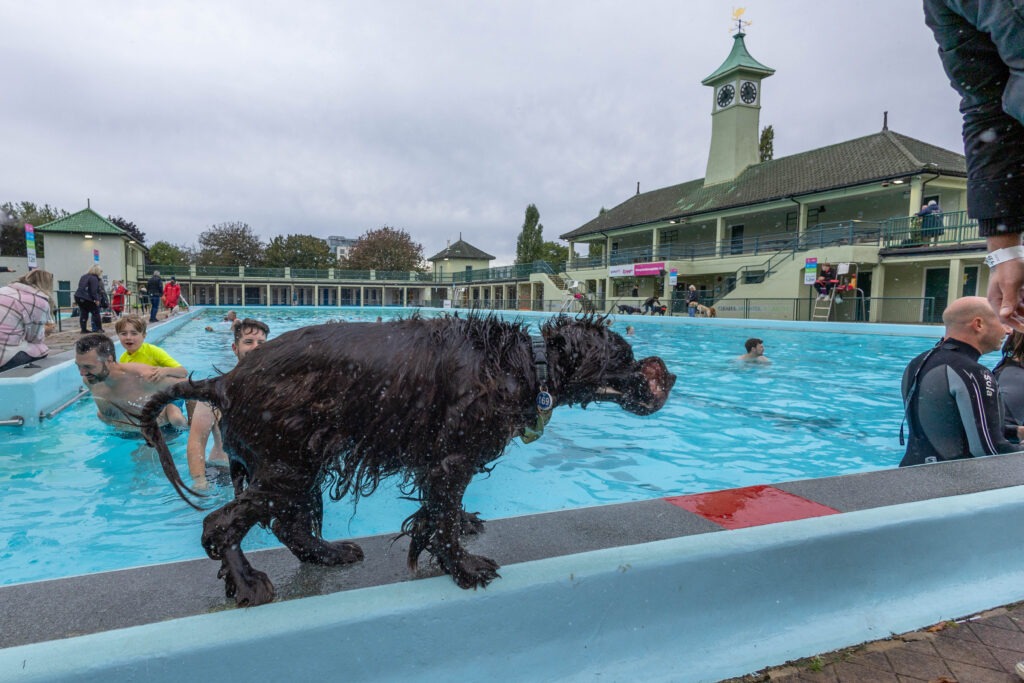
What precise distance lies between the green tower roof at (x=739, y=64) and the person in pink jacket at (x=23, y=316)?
42777mm

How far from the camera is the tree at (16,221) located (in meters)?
59.4

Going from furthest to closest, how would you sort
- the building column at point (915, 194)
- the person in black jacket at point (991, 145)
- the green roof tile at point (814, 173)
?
the green roof tile at point (814, 173) < the building column at point (915, 194) < the person in black jacket at point (991, 145)

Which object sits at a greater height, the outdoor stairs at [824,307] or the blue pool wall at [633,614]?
the outdoor stairs at [824,307]

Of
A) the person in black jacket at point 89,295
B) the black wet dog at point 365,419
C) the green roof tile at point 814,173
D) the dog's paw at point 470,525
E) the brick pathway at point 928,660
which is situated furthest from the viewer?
the green roof tile at point 814,173

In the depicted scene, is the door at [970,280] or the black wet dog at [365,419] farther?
the door at [970,280]

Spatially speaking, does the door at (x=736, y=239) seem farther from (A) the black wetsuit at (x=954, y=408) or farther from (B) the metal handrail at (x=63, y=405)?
(B) the metal handrail at (x=63, y=405)

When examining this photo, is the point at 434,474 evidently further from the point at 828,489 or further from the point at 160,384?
the point at 160,384

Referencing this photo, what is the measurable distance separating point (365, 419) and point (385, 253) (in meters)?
82.0

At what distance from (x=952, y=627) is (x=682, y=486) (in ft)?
13.1

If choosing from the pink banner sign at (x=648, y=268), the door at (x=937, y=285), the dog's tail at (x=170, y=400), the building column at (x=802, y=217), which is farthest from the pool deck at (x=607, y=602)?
the pink banner sign at (x=648, y=268)

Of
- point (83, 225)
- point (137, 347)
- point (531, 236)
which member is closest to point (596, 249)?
point (531, 236)

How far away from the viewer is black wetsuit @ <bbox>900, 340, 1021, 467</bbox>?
3.85 metres

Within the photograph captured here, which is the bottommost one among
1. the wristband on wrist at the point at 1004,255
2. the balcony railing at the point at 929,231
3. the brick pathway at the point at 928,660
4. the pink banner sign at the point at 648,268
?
the brick pathway at the point at 928,660

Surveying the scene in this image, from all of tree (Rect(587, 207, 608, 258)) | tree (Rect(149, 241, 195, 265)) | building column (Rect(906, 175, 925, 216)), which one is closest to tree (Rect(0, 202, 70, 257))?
tree (Rect(149, 241, 195, 265))
